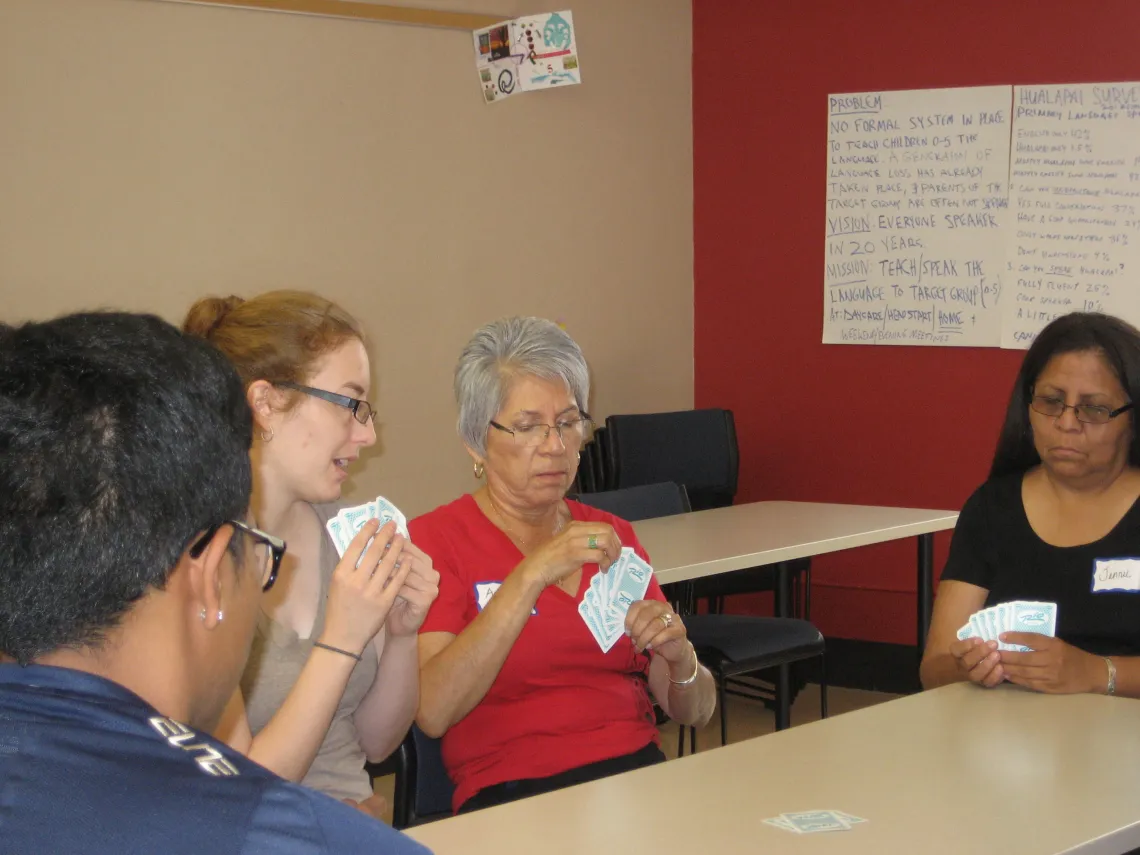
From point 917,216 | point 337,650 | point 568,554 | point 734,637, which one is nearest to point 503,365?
point 568,554

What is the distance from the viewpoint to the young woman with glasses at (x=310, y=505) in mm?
2023

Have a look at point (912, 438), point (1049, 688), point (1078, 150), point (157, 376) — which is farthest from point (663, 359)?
point (157, 376)

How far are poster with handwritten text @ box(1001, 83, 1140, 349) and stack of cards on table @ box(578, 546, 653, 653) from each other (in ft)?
10.5

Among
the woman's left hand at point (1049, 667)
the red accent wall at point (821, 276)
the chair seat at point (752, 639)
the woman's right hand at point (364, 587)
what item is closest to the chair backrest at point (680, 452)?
the red accent wall at point (821, 276)

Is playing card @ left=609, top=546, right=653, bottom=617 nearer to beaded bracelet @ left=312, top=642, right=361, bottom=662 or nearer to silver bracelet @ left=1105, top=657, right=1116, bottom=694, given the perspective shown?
beaded bracelet @ left=312, top=642, right=361, bottom=662

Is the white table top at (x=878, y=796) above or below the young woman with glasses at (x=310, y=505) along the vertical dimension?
below

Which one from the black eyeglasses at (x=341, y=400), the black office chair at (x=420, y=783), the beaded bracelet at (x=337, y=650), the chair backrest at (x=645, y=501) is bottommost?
the black office chair at (x=420, y=783)

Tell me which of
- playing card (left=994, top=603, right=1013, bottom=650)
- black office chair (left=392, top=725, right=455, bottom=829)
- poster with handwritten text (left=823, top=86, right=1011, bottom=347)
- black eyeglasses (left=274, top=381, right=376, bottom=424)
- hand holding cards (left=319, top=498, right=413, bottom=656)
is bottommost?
black office chair (left=392, top=725, right=455, bottom=829)

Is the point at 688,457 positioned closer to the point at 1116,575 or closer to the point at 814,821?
the point at 1116,575

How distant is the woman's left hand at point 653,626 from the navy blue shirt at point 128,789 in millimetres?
1393

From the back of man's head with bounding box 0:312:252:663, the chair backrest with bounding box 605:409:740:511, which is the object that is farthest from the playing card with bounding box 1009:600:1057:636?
the chair backrest with bounding box 605:409:740:511

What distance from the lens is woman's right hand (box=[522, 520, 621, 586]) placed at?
7.47 feet

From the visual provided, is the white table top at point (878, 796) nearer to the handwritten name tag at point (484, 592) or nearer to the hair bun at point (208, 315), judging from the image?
the handwritten name tag at point (484, 592)

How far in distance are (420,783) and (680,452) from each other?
2932mm
